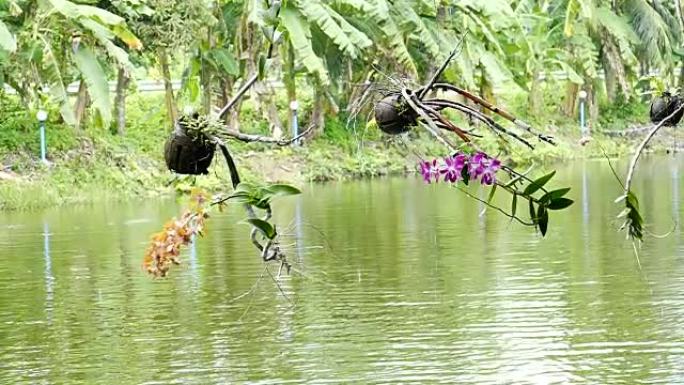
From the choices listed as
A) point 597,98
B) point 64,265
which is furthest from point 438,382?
point 597,98

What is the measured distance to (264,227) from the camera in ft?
10.5

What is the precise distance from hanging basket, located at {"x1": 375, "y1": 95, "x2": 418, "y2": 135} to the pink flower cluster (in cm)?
12

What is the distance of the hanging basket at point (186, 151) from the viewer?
3.29 m

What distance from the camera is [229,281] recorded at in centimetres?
1250

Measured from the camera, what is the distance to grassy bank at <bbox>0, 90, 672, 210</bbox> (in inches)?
859

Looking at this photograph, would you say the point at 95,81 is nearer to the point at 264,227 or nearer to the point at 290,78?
the point at 290,78

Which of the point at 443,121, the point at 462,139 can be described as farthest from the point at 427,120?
the point at 462,139

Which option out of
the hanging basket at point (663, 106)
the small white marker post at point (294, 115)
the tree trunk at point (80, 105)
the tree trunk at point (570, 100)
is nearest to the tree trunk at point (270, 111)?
the small white marker post at point (294, 115)

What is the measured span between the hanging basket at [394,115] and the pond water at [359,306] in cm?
214

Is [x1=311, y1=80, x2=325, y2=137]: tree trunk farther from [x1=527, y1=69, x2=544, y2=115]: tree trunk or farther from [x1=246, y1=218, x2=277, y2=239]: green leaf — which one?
[x1=246, y1=218, x2=277, y2=239]: green leaf

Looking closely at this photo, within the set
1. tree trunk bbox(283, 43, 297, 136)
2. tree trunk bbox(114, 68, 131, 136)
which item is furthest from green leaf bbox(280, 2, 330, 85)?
tree trunk bbox(114, 68, 131, 136)

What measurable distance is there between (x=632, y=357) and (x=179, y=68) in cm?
2046

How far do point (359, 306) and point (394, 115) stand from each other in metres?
7.55

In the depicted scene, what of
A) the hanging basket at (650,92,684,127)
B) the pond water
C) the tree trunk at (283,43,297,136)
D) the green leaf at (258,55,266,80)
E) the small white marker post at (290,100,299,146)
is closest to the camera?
the green leaf at (258,55,266,80)
